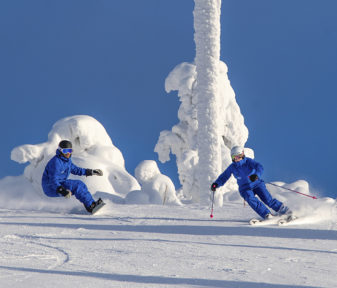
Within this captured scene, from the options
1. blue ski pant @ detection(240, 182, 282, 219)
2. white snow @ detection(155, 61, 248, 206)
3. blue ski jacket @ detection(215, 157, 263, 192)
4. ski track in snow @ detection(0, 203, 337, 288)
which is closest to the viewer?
ski track in snow @ detection(0, 203, 337, 288)

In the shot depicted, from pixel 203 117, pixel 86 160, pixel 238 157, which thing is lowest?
pixel 238 157

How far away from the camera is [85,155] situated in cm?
1756

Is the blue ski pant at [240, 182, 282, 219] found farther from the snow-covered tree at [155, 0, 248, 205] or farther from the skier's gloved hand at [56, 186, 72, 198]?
the snow-covered tree at [155, 0, 248, 205]

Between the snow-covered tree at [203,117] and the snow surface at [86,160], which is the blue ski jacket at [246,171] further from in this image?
the snow surface at [86,160]

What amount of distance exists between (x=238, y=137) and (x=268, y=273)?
1654 cm

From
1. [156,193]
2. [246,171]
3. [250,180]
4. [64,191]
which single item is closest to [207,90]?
[156,193]

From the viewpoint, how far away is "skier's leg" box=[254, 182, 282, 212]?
22.7 feet

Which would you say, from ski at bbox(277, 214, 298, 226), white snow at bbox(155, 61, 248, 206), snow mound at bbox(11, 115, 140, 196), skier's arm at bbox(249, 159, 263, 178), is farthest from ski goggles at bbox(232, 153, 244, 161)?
white snow at bbox(155, 61, 248, 206)

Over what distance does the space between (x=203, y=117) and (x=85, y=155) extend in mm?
5624

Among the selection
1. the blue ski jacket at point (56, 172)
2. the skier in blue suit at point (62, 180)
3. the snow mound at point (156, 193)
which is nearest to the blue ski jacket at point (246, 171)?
the skier in blue suit at point (62, 180)

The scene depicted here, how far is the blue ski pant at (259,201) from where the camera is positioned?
6719mm

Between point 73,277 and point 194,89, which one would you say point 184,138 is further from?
point 73,277

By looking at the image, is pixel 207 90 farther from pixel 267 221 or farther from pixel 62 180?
pixel 267 221

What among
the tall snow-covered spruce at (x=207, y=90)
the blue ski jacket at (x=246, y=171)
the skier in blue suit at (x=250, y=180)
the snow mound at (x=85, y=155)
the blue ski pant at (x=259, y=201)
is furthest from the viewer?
the snow mound at (x=85, y=155)
